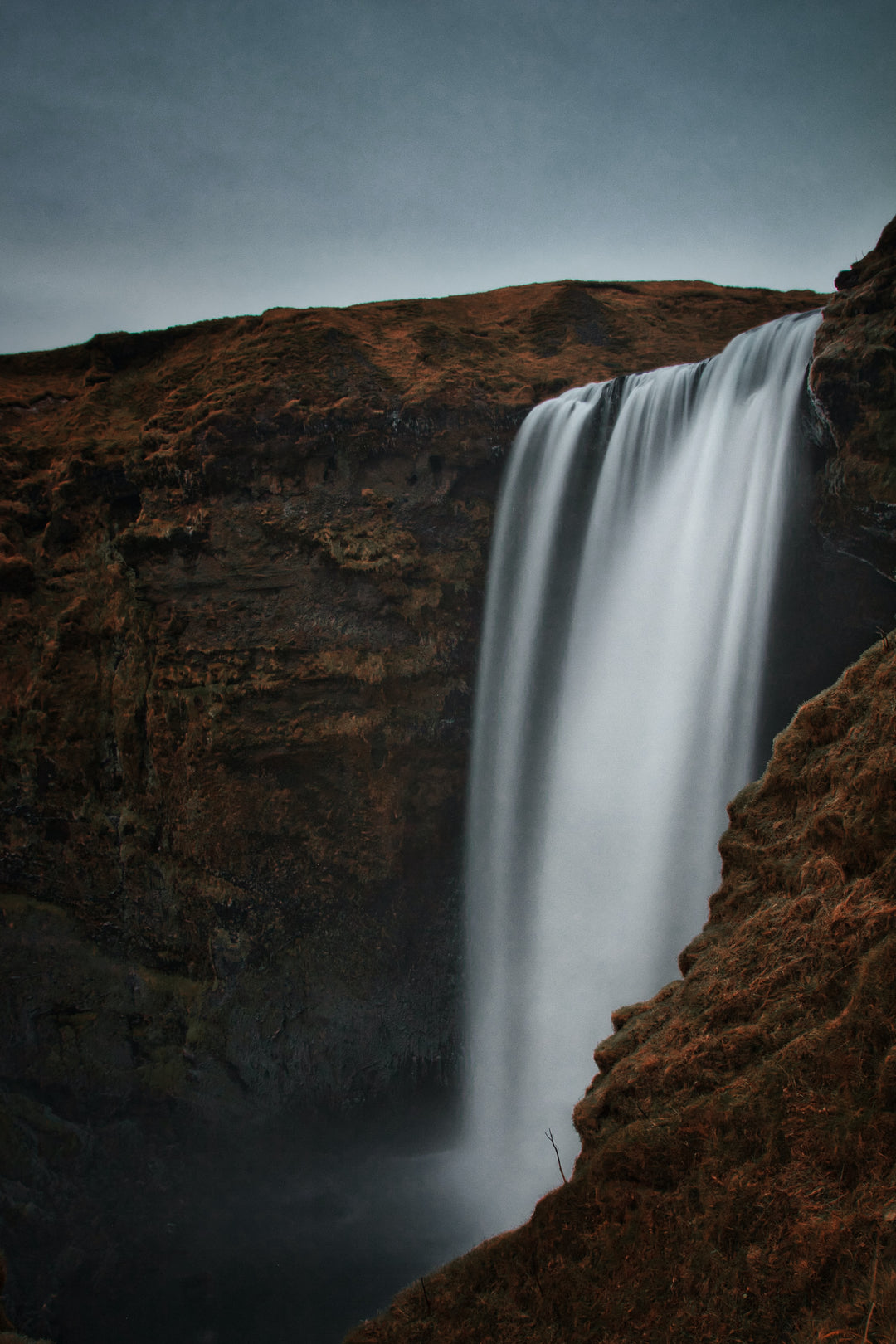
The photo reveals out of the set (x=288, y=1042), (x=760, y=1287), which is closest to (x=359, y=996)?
(x=288, y=1042)

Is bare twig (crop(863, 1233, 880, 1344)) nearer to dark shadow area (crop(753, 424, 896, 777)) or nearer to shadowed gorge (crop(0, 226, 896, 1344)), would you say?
dark shadow area (crop(753, 424, 896, 777))

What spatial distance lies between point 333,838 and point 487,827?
2.56 metres

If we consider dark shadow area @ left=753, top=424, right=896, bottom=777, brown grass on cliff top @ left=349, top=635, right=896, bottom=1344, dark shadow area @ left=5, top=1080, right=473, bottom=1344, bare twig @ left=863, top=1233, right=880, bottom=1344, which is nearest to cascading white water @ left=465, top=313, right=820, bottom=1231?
dark shadow area @ left=753, top=424, right=896, bottom=777

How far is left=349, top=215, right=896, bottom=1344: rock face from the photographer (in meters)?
Answer: 2.55

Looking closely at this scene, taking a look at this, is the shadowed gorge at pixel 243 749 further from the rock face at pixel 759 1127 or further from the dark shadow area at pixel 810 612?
the rock face at pixel 759 1127

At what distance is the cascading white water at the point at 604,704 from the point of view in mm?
8914

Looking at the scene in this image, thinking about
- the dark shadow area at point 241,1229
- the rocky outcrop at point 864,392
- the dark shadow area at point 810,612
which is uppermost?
the rocky outcrop at point 864,392

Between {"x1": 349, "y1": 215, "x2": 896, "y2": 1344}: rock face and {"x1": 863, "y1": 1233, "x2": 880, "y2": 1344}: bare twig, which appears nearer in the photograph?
{"x1": 863, "y1": 1233, "x2": 880, "y2": 1344}: bare twig

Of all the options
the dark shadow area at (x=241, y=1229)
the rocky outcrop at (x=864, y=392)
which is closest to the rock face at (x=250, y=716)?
the dark shadow area at (x=241, y=1229)

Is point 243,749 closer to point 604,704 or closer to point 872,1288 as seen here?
point 604,704

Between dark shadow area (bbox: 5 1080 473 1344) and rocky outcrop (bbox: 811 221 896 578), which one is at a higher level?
rocky outcrop (bbox: 811 221 896 578)

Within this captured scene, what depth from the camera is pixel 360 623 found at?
12.0 m

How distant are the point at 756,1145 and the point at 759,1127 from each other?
62mm

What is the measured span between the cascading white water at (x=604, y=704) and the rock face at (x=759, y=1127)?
513 cm
